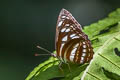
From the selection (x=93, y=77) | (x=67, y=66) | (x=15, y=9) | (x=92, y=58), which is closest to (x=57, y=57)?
(x=67, y=66)

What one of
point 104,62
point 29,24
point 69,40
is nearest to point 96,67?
point 104,62

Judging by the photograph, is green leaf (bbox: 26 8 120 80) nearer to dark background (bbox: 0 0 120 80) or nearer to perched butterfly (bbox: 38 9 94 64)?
perched butterfly (bbox: 38 9 94 64)

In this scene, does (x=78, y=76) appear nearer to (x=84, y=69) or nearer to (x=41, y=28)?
(x=84, y=69)

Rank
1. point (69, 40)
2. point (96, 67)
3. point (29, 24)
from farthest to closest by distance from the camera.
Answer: point (29, 24), point (69, 40), point (96, 67)

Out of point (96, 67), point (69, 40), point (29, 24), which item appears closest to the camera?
point (96, 67)

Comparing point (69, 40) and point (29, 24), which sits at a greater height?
point (69, 40)

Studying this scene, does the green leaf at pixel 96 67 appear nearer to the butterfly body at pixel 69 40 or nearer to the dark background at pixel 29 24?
the butterfly body at pixel 69 40

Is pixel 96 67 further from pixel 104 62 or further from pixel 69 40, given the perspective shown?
pixel 69 40

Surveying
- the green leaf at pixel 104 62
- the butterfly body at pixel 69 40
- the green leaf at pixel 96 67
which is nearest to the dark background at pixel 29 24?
the butterfly body at pixel 69 40
